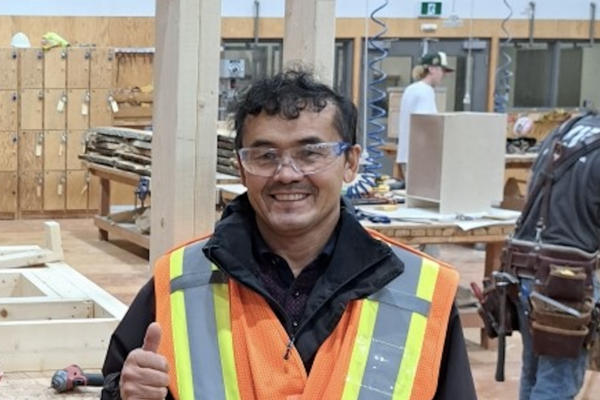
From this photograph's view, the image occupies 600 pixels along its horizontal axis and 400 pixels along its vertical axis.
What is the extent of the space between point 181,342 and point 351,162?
0.47 m

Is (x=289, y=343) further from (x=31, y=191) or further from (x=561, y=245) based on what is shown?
(x=31, y=191)

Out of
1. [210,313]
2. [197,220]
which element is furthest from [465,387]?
[197,220]

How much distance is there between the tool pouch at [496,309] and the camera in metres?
4.66

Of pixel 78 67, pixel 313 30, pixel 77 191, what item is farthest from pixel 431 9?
pixel 313 30

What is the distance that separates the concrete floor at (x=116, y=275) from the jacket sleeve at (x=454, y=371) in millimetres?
1376

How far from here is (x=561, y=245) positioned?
4355 millimetres

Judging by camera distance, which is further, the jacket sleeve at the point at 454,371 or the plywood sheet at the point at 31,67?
the plywood sheet at the point at 31,67

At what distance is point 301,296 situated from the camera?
2.12 meters

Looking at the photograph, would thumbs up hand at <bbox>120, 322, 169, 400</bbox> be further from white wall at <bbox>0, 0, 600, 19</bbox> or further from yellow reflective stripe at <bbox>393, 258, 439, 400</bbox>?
white wall at <bbox>0, 0, 600, 19</bbox>

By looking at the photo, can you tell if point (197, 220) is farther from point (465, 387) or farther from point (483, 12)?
point (483, 12)

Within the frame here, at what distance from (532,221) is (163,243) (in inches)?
67.3

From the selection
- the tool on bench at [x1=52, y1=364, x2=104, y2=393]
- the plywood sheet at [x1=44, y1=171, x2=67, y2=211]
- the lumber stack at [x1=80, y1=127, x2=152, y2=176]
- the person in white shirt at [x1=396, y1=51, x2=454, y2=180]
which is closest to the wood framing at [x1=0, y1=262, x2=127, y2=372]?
the tool on bench at [x1=52, y1=364, x2=104, y2=393]

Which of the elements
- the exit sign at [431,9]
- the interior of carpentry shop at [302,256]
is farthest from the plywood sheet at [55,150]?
the exit sign at [431,9]

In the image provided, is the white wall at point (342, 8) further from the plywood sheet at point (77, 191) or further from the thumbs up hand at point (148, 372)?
the thumbs up hand at point (148, 372)
